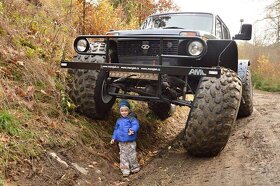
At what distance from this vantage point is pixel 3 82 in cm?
512

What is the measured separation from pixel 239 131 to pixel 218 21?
6.87ft

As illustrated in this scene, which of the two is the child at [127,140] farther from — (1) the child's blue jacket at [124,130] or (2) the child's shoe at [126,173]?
(2) the child's shoe at [126,173]

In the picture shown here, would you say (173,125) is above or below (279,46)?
below

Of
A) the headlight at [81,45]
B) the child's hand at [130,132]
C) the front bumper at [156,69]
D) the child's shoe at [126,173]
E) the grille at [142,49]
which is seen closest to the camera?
the front bumper at [156,69]

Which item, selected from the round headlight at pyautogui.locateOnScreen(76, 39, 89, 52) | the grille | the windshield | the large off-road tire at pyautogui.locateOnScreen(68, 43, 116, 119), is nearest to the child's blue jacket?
the large off-road tire at pyautogui.locateOnScreen(68, 43, 116, 119)

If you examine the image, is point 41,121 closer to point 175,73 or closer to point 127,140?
point 127,140

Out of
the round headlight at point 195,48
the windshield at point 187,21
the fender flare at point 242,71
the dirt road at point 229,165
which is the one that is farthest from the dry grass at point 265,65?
the round headlight at point 195,48

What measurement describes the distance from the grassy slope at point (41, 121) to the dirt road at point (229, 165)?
0.51m

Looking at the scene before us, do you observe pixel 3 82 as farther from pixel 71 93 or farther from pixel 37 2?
pixel 37 2

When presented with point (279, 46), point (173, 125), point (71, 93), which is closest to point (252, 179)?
point (71, 93)

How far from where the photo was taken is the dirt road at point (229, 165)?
4.28m

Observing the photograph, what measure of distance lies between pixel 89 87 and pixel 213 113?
2.10m

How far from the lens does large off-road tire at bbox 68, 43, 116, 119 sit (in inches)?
224

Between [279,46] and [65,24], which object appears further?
[279,46]
